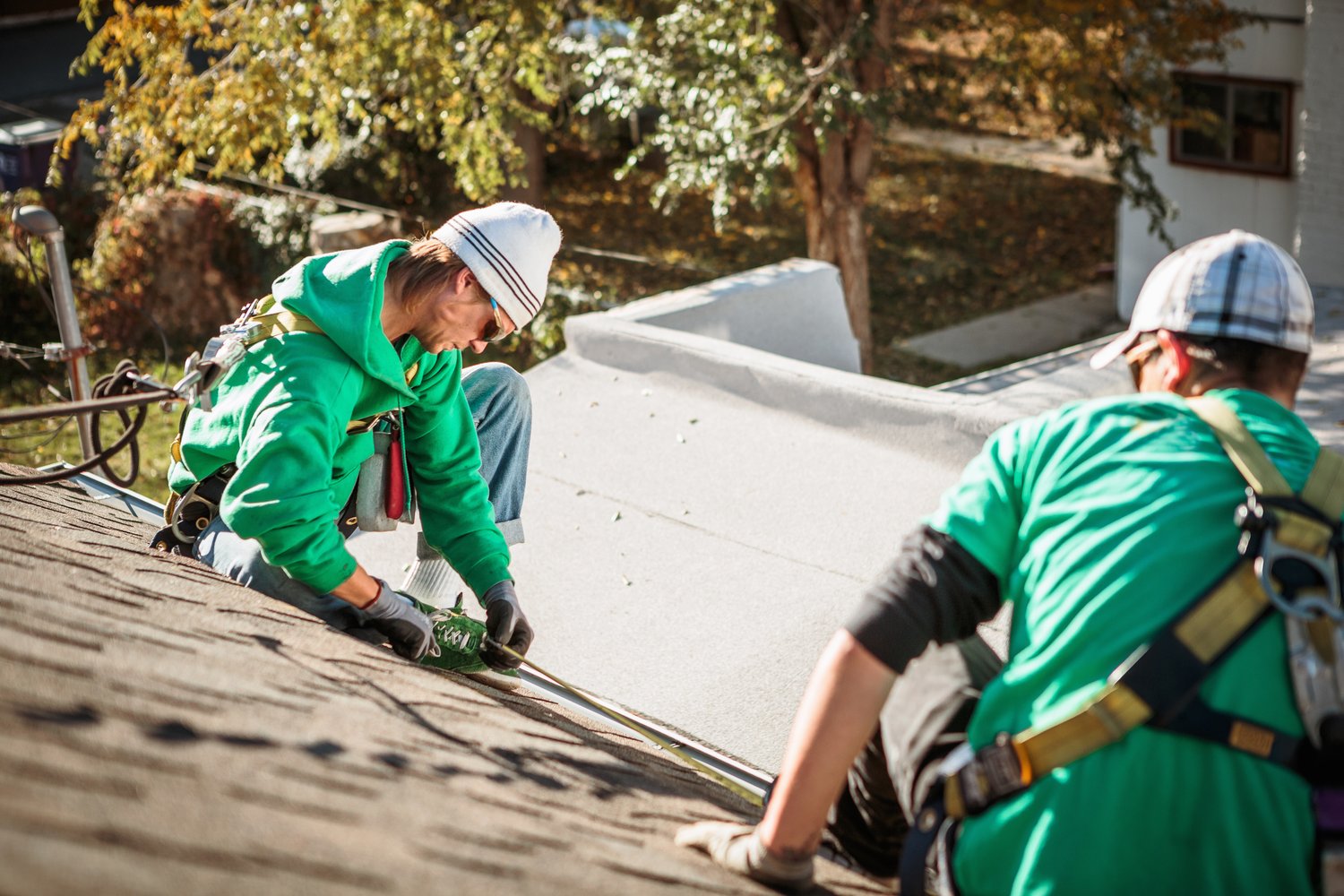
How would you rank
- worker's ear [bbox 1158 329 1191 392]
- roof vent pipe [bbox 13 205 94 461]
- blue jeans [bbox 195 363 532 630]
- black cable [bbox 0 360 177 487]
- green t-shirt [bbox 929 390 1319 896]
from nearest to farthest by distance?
green t-shirt [bbox 929 390 1319 896] < worker's ear [bbox 1158 329 1191 392] < black cable [bbox 0 360 177 487] < blue jeans [bbox 195 363 532 630] < roof vent pipe [bbox 13 205 94 461]

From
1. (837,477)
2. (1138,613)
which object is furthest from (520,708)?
(837,477)

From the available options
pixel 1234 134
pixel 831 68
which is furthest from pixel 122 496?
pixel 1234 134

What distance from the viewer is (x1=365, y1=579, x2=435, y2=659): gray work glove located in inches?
114

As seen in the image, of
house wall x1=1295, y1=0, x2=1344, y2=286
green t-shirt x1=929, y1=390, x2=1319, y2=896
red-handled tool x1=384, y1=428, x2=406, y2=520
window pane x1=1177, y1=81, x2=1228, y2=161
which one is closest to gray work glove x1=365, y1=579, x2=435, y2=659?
red-handled tool x1=384, y1=428, x2=406, y2=520

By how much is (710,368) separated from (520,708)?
134 inches

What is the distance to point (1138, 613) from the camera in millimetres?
1625

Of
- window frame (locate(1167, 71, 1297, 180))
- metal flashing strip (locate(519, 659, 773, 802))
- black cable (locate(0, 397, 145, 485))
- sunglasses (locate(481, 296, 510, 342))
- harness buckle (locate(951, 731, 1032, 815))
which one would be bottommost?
metal flashing strip (locate(519, 659, 773, 802))

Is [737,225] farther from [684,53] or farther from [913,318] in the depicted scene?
[684,53]

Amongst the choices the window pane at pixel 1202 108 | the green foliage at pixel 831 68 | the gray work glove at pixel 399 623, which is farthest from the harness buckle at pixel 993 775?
the window pane at pixel 1202 108

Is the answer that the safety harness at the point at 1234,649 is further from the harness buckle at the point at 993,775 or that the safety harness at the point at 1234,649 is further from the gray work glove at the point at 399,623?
the gray work glove at the point at 399,623

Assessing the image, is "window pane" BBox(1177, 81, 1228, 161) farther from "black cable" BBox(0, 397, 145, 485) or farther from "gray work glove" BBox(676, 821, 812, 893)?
"gray work glove" BBox(676, 821, 812, 893)

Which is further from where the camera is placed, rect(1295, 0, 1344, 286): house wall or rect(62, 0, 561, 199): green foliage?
rect(1295, 0, 1344, 286): house wall

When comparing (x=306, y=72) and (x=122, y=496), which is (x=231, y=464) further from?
(x=306, y=72)

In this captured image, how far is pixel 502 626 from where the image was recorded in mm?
3236
